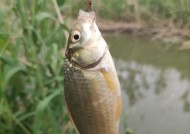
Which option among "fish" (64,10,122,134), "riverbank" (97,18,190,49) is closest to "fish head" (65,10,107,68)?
"fish" (64,10,122,134)

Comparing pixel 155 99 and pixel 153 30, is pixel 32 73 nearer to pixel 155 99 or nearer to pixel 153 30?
pixel 155 99

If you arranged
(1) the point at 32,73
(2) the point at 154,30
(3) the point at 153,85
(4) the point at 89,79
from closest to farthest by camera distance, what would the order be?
1. (4) the point at 89,79
2. (1) the point at 32,73
3. (3) the point at 153,85
4. (2) the point at 154,30

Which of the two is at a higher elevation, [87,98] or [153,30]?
[87,98]

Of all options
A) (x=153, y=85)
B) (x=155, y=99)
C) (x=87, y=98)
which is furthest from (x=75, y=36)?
(x=153, y=85)

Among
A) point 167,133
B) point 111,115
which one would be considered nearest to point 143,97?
point 167,133

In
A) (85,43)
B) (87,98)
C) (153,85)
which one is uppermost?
(85,43)

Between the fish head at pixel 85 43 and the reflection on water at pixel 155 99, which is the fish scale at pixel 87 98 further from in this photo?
the reflection on water at pixel 155 99
